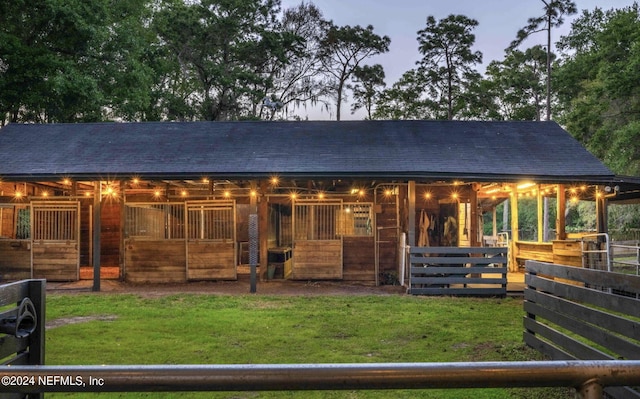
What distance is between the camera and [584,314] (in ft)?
14.5

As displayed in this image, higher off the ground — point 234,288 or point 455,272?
point 455,272

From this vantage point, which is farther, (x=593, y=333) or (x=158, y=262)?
(x=158, y=262)

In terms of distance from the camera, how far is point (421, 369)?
1.39 meters

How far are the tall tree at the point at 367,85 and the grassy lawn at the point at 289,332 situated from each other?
2739 centimetres

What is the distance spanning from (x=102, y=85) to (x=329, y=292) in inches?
759

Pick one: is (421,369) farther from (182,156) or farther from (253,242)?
(182,156)

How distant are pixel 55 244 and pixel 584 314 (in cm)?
1247

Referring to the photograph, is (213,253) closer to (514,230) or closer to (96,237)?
(96,237)

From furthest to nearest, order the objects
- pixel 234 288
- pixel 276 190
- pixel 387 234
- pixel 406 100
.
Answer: pixel 406 100 < pixel 276 190 < pixel 387 234 < pixel 234 288

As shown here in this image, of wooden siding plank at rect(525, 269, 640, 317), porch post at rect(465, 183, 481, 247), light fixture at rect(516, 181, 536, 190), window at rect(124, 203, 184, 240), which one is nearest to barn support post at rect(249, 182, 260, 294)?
window at rect(124, 203, 184, 240)

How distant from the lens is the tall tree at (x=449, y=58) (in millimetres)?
33781

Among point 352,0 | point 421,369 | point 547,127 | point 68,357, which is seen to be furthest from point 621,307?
point 352,0

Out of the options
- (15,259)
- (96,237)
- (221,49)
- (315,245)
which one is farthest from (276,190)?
(221,49)

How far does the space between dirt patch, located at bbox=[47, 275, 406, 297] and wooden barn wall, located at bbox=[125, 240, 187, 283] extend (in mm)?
312
